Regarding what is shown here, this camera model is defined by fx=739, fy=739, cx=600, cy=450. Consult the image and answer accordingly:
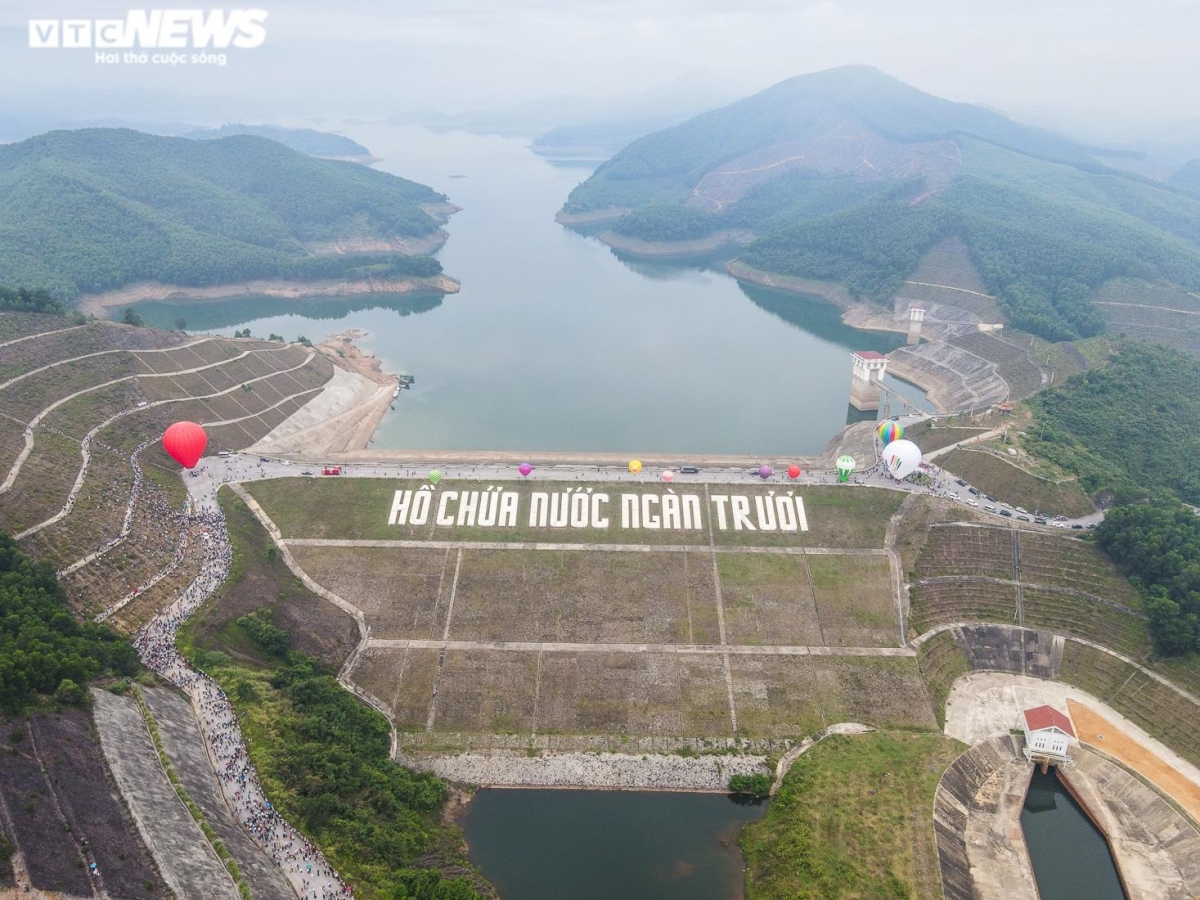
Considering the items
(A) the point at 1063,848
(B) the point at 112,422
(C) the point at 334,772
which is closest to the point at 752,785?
(A) the point at 1063,848

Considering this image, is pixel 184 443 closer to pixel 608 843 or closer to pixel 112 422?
pixel 112 422

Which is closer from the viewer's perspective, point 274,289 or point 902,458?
point 902,458

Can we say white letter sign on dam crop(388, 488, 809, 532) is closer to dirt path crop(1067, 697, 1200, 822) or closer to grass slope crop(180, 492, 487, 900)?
grass slope crop(180, 492, 487, 900)

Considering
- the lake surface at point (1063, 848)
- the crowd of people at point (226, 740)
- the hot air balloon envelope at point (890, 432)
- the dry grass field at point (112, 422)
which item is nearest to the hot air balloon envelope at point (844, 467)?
the hot air balloon envelope at point (890, 432)

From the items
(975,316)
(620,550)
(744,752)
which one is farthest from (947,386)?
(744,752)

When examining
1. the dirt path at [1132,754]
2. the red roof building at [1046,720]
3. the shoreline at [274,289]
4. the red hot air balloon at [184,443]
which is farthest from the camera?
the shoreline at [274,289]

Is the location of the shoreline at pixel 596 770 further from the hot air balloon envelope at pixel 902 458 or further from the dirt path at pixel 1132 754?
the hot air balloon envelope at pixel 902 458

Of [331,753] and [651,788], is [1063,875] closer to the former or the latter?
[651,788]

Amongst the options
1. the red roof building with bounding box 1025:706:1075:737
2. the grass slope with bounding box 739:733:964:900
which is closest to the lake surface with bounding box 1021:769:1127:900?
the red roof building with bounding box 1025:706:1075:737
